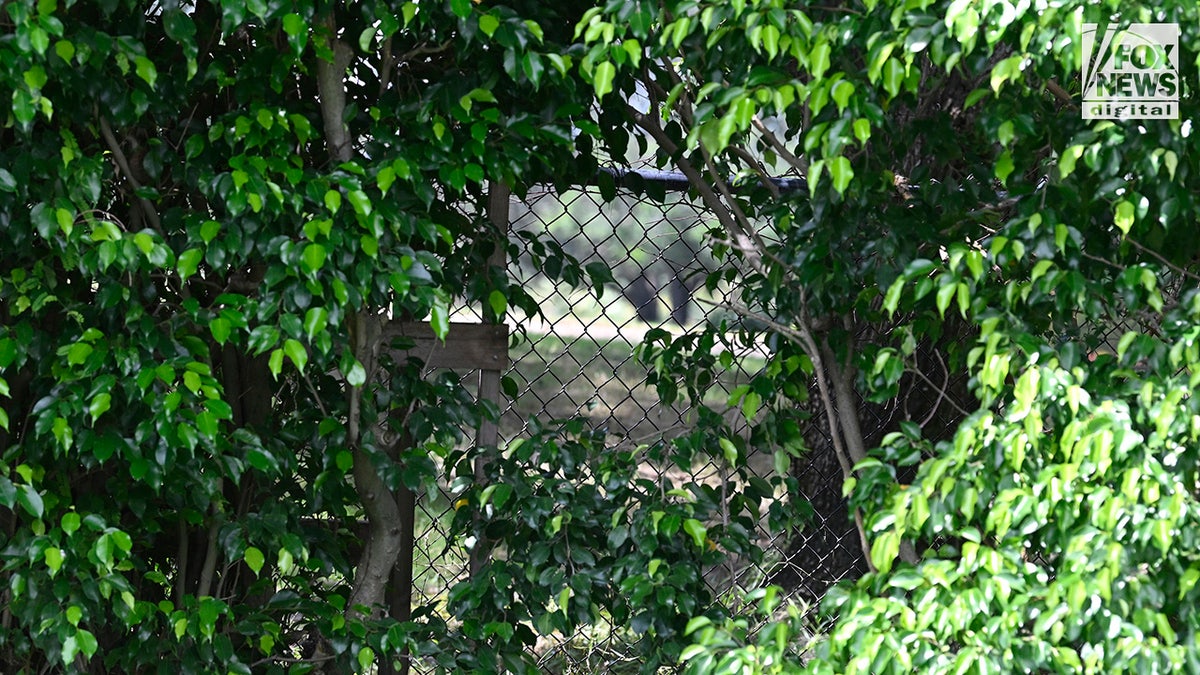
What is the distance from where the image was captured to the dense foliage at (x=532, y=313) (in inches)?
67.9

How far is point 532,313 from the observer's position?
243cm

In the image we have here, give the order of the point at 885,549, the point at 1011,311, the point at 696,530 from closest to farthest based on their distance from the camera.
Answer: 1. the point at 885,549
2. the point at 1011,311
3. the point at 696,530

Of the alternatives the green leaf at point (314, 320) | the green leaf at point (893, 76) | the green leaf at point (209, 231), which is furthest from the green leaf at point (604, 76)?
the green leaf at point (209, 231)

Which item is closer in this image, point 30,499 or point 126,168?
point 30,499

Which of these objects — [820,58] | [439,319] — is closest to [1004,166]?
[820,58]

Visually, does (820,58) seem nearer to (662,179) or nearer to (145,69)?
(662,179)

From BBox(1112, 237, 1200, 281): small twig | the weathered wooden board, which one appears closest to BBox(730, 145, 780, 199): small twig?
the weathered wooden board

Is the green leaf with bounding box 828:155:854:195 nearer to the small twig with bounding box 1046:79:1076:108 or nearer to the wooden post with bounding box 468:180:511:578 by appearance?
the small twig with bounding box 1046:79:1076:108

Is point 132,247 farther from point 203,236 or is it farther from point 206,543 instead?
point 206,543

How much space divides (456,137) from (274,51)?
0.33 meters

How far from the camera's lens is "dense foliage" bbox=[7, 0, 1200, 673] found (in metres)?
1.73

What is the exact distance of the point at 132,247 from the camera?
1.89 meters

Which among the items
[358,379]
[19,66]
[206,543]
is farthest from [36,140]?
[206,543]

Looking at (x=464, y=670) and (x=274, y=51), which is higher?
(x=274, y=51)
